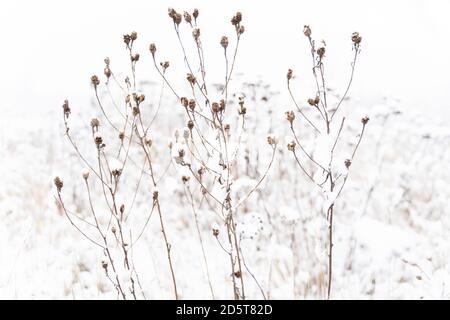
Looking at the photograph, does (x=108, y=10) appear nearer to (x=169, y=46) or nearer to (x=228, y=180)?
(x=169, y=46)

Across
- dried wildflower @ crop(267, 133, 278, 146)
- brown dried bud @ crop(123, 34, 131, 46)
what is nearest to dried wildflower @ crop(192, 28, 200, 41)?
brown dried bud @ crop(123, 34, 131, 46)

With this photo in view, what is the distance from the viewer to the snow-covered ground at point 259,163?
325cm

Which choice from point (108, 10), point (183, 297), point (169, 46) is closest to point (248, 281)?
point (183, 297)

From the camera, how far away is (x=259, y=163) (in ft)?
15.7

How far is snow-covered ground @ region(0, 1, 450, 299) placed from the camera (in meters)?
3.25

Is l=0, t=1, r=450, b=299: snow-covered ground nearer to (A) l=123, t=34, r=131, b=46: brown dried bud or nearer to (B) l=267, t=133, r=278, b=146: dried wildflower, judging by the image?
(B) l=267, t=133, r=278, b=146: dried wildflower

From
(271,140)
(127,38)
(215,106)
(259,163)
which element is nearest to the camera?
(215,106)

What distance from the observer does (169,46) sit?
9.08 m

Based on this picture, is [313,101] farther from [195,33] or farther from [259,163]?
[259,163]

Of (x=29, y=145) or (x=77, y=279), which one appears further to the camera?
(x=29, y=145)

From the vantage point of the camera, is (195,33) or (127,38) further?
(127,38)

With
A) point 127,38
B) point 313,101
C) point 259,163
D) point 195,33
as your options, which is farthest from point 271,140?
point 259,163

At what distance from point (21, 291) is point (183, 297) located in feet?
3.39

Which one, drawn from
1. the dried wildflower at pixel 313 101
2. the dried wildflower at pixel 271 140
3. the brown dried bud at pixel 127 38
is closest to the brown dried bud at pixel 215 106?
the dried wildflower at pixel 271 140
